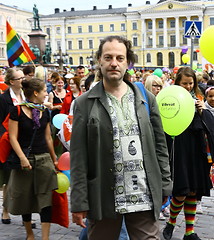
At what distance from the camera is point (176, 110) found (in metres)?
3.97

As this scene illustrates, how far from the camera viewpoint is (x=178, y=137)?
169 inches

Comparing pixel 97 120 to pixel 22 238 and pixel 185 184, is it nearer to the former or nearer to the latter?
pixel 185 184

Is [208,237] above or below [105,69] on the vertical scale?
below

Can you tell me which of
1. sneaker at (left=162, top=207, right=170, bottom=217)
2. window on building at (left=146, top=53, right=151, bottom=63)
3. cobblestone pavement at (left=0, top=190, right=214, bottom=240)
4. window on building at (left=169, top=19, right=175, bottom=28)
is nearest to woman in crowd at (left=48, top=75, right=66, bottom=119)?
cobblestone pavement at (left=0, top=190, right=214, bottom=240)

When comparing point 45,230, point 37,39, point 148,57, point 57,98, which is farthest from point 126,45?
point 148,57

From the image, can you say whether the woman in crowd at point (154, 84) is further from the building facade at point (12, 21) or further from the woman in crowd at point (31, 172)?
the building facade at point (12, 21)

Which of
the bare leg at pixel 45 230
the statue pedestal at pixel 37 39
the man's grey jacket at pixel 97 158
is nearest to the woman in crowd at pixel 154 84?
the bare leg at pixel 45 230

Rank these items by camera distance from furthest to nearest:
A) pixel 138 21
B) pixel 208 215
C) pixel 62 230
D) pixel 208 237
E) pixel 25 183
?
pixel 138 21
pixel 208 215
pixel 62 230
pixel 208 237
pixel 25 183

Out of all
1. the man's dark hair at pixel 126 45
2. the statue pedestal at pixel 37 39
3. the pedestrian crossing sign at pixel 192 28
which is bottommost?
the man's dark hair at pixel 126 45

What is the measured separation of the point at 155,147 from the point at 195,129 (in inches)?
53.4

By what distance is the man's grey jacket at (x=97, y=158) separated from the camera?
2.78 m

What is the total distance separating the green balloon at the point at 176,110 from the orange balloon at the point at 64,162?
3.40 feet

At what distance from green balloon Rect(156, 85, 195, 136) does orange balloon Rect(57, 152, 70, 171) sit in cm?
104

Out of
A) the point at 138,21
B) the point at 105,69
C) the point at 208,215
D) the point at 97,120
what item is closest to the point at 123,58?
the point at 105,69
